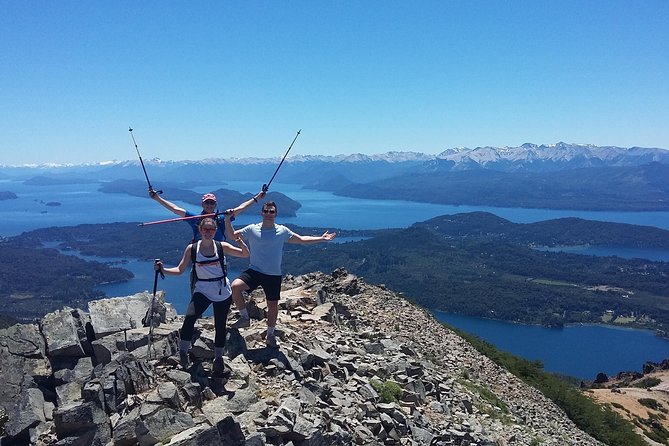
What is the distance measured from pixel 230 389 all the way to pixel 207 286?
190 cm

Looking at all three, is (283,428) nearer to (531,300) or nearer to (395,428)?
(395,428)

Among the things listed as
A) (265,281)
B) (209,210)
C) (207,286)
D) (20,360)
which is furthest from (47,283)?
(207,286)

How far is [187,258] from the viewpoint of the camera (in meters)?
8.69

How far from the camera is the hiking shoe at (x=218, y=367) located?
27.6 feet

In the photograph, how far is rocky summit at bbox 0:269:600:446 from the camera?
7.04m

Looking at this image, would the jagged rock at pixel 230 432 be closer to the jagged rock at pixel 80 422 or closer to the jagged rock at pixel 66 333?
the jagged rock at pixel 80 422

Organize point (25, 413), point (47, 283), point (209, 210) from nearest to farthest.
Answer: point (25, 413)
point (209, 210)
point (47, 283)

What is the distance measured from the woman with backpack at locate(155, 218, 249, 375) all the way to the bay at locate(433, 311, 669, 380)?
376 feet

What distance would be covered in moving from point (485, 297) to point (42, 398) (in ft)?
577

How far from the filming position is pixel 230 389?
8211 millimetres

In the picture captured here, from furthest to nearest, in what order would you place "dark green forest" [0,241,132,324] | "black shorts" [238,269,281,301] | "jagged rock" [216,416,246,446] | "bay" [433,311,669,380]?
1. "dark green forest" [0,241,132,324]
2. "bay" [433,311,669,380]
3. "black shorts" [238,269,281,301]
4. "jagged rock" [216,416,246,446]

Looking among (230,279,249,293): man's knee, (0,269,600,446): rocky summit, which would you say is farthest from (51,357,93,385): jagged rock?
A: (230,279,249,293): man's knee

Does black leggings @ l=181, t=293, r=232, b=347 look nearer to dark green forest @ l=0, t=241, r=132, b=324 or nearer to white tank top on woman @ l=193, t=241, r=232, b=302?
white tank top on woman @ l=193, t=241, r=232, b=302

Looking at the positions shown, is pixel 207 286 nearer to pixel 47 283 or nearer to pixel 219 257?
pixel 219 257
